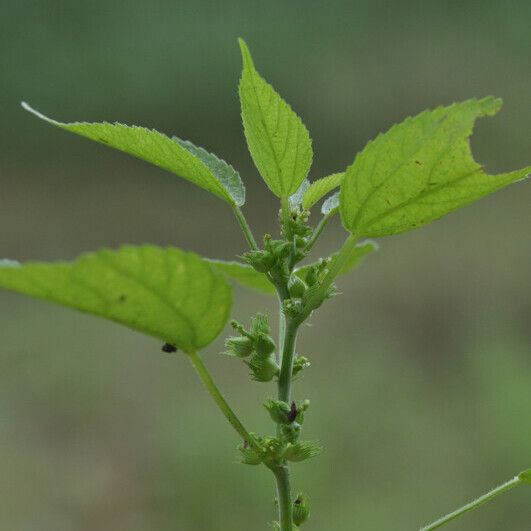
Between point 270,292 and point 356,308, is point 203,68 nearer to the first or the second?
point 356,308

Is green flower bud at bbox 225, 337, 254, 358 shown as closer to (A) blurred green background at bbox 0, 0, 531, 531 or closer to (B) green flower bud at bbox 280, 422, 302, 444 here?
(B) green flower bud at bbox 280, 422, 302, 444

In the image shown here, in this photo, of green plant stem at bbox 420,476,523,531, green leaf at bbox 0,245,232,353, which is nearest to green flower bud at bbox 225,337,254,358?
green leaf at bbox 0,245,232,353

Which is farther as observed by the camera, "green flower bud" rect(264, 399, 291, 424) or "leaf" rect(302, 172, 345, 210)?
"leaf" rect(302, 172, 345, 210)

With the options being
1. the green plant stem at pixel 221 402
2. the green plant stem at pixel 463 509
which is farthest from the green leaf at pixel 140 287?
the green plant stem at pixel 463 509

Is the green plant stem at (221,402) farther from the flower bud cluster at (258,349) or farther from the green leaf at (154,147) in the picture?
the green leaf at (154,147)

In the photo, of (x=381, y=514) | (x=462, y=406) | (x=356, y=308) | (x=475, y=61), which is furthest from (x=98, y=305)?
(x=475, y=61)

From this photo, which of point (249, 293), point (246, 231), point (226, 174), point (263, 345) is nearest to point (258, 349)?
point (263, 345)
